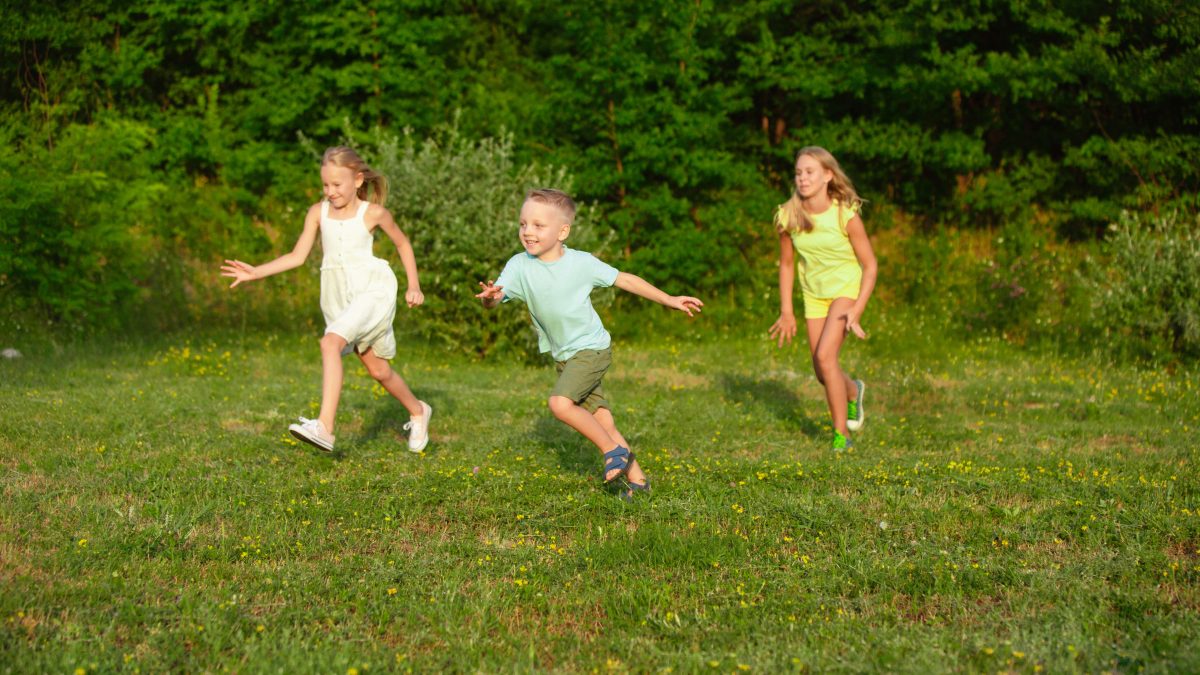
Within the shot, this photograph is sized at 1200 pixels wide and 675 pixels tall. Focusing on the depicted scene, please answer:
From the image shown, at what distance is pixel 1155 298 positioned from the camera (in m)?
12.6

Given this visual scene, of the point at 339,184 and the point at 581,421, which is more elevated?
the point at 339,184

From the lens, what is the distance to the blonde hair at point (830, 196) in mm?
8281

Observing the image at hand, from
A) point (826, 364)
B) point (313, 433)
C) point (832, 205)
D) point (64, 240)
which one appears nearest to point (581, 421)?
point (313, 433)

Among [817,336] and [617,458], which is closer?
[617,458]

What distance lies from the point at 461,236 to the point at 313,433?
245 inches

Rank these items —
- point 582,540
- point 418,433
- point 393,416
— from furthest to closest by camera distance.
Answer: point 393,416 < point 418,433 < point 582,540

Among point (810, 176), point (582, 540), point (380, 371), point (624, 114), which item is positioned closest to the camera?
point (582, 540)

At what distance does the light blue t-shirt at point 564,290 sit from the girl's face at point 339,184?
166cm

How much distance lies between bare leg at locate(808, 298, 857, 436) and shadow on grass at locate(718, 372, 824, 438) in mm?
652

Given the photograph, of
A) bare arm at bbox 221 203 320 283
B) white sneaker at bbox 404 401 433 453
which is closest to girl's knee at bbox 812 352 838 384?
white sneaker at bbox 404 401 433 453

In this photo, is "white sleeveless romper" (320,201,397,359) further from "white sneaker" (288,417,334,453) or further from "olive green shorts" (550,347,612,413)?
"olive green shorts" (550,347,612,413)

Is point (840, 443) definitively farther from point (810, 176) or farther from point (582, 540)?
point (582, 540)

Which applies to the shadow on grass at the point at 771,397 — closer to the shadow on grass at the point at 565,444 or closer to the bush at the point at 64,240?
the shadow on grass at the point at 565,444

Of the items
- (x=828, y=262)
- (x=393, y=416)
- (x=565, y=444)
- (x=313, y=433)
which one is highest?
(x=828, y=262)
